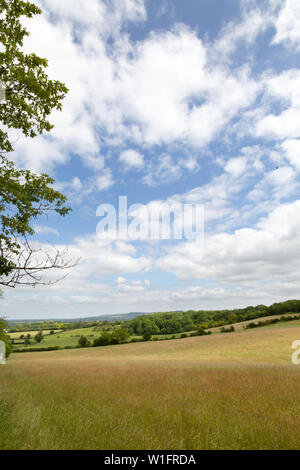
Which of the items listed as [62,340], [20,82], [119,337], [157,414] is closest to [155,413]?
[157,414]

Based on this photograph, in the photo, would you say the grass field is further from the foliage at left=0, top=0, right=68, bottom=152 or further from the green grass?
the green grass

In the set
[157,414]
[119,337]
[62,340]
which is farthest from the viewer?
[62,340]

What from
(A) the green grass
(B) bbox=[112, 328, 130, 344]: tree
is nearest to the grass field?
(B) bbox=[112, 328, 130, 344]: tree

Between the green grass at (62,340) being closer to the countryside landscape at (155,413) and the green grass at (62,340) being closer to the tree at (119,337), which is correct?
the tree at (119,337)

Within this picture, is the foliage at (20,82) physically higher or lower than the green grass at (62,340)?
higher

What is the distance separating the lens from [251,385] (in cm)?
947

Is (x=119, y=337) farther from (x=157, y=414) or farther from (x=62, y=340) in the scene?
(x=157, y=414)

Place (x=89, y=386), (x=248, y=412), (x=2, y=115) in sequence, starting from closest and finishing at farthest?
1. (x=248, y=412)
2. (x=2, y=115)
3. (x=89, y=386)

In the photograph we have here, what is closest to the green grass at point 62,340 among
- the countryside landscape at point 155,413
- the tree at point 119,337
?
the tree at point 119,337

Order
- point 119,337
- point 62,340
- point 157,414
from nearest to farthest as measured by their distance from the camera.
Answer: point 157,414 < point 119,337 < point 62,340

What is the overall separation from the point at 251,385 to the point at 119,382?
5.66 meters

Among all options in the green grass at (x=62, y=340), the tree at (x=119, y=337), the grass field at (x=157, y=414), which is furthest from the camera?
the green grass at (x=62, y=340)
